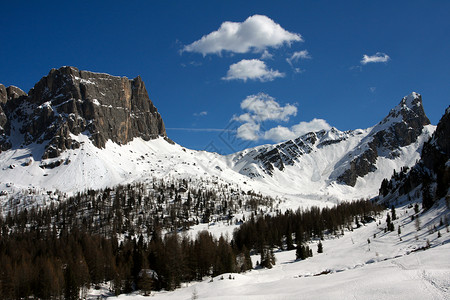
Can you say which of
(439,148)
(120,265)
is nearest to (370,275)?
(120,265)

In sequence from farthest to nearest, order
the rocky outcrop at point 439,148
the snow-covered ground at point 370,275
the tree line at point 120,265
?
1. the rocky outcrop at point 439,148
2. the tree line at point 120,265
3. the snow-covered ground at point 370,275

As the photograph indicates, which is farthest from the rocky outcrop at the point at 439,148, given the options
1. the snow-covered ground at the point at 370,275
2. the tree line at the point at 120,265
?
the tree line at the point at 120,265

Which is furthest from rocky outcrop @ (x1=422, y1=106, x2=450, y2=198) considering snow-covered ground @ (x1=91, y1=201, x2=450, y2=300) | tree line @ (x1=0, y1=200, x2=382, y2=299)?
tree line @ (x1=0, y1=200, x2=382, y2=299)

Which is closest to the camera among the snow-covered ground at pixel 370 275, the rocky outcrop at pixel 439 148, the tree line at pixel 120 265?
the snow-covered ground at pixel 370 275

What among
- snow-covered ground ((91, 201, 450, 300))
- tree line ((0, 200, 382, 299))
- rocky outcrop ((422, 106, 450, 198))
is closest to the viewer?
snow-covered ground ((91, 201, 450, 300))

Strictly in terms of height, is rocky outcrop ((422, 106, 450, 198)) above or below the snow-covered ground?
above

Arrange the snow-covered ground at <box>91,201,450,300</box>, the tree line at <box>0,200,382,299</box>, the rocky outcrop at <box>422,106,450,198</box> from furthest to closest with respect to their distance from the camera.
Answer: the rocky outcrop at <box>422,106,450,198</box>, the tree line at <box>0,200,382,299</box>, the snow-covered ground at <box>91,201,450,300</box>

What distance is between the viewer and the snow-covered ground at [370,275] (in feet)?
110

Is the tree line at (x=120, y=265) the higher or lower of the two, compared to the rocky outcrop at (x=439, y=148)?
lower

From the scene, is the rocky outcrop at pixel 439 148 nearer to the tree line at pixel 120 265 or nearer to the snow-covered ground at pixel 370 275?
the snow-covered ground at pixel 370 275

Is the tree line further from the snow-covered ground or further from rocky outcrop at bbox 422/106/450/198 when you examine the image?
rocky outcrop at bbox 422/106/450/198

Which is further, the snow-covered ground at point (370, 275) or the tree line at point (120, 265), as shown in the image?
the tree line at point (120, 265)

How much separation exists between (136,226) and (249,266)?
113434 mm

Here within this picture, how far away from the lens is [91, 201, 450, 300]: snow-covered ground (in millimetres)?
33594
